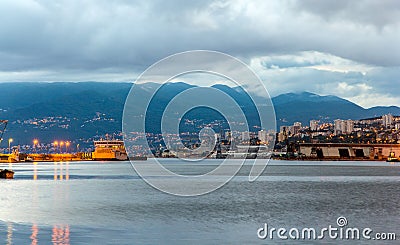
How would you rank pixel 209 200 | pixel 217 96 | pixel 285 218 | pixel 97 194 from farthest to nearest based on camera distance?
pixel 217 96, pixel 97 194, pixel 209 200, pixel 285 218

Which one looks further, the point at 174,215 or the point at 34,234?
the point at 174,215

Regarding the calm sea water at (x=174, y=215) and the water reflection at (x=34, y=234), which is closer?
the water reflection at (x=34, y=234)

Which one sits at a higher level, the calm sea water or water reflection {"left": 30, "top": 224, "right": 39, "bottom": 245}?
water reflection {"left": 30, "top": 224, "right": 39, "bottom": 245}

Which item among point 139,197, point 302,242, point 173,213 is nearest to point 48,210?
point 173,213

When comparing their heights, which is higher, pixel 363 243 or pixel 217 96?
pixel 217 96

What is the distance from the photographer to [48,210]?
39562mm

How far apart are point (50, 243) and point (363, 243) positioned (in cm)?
1248

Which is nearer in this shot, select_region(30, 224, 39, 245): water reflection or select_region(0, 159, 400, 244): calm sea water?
select_region(30, 224, 39, 245): water reflection

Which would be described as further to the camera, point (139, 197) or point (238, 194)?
point (238, 194)

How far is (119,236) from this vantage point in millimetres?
27531

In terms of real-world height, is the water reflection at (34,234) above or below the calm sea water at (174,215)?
above

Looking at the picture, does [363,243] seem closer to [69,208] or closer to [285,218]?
[285,218]

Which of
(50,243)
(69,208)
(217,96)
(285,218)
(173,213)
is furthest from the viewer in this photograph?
(217,96)

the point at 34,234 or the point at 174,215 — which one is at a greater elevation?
the point at 34,234
